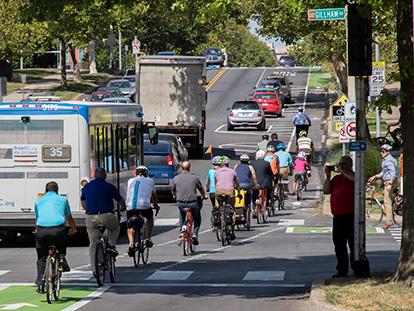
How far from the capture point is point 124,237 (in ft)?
65.7

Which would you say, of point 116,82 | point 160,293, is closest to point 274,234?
point 160,293

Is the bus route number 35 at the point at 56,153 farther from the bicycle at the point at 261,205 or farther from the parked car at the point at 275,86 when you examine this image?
the parked car at the point at 275,86

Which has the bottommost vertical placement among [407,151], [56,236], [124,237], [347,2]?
[124,237]

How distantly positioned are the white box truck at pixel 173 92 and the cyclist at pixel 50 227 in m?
21.4

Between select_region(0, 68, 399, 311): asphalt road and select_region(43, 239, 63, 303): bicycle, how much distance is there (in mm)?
210

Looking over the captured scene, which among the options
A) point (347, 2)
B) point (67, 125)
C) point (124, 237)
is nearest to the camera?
point (347, 2)

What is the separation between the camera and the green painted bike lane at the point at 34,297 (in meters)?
11.0

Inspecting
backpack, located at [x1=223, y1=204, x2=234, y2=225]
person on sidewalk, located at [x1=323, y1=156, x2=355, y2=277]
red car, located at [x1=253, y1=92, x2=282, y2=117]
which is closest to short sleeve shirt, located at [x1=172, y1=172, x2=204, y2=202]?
backpack, located at [x1=223, y1=204, x2=234, y2=225]

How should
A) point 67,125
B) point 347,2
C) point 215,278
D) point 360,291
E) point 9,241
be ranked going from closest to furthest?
point 360,291 → point 347,2 → point 215,278 → point 67,125 → point 9,241

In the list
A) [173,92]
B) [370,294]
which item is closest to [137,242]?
[370,294]

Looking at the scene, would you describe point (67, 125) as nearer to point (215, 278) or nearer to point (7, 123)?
point (7, 123)

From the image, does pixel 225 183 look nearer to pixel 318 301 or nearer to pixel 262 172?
pixel 262 172

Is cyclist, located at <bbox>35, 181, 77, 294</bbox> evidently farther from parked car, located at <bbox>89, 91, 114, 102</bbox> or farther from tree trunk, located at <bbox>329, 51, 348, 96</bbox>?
parked car, located at <bbox>89, 91, 114, 102</bbox>

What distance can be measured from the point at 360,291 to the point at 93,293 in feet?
13.0
